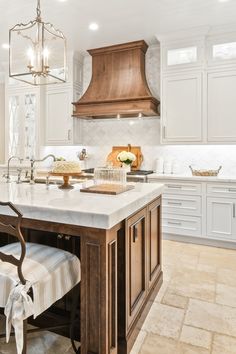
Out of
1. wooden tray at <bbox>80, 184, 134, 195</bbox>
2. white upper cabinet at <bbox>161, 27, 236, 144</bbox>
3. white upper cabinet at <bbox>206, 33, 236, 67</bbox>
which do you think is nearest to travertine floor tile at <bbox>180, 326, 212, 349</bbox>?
wooden tray at <bbox>80, 184, 134, 195</bbox>

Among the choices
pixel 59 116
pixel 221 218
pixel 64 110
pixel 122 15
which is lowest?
pixel 221 218

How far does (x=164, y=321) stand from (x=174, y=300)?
335 millimetres

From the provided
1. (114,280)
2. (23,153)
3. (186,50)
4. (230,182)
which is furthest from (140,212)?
(23,153)

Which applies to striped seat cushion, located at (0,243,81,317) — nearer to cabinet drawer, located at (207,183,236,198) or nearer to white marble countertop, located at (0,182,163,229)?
white marble countertop, located at (0,182,163,229)

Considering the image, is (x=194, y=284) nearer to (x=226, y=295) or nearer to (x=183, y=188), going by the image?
(x=226, y=295)

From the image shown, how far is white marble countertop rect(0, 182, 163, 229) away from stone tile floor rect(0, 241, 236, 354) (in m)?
0.93

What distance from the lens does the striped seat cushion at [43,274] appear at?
139 centimetres

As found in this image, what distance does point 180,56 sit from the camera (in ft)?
13.9

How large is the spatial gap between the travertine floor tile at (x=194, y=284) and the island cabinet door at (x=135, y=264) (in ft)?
2.27

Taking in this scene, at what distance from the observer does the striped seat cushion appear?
1.39 meters

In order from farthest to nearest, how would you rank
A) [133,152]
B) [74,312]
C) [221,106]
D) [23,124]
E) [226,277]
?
[23,124]
[133,152]
[221,106]
[226,277]
[74,312]

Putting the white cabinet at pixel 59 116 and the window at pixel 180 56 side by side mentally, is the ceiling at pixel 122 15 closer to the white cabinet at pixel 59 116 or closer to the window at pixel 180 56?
the window at pixel 180 56

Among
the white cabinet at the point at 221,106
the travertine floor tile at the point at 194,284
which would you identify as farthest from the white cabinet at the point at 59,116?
the travertine floor tile at the point at 194,284

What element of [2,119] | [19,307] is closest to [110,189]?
[19,307]
